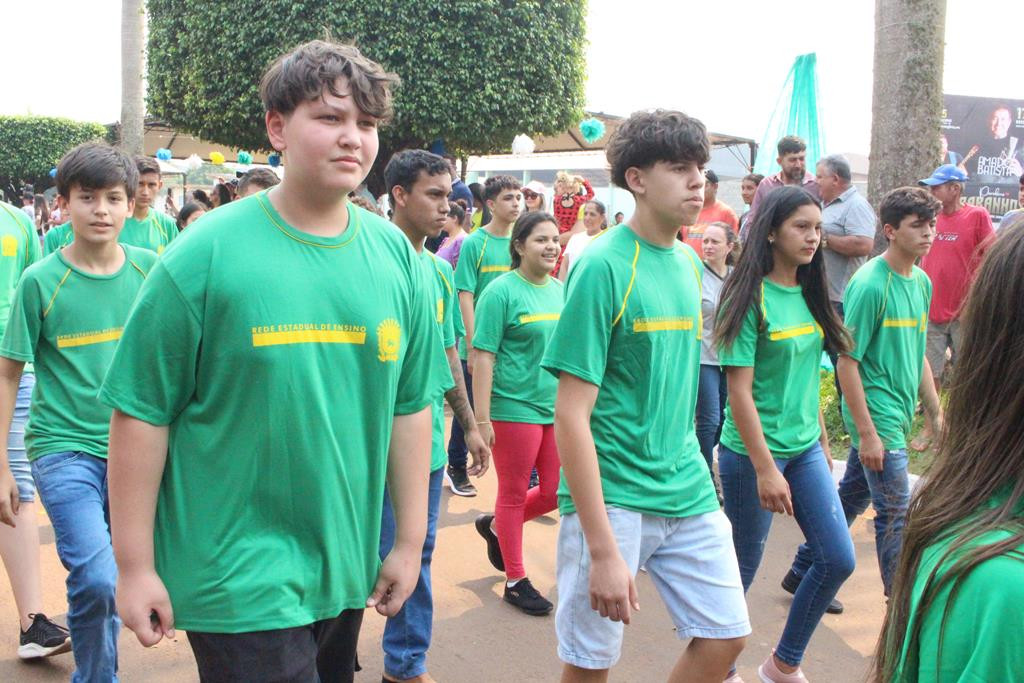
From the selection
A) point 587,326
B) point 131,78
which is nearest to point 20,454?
point 587,326

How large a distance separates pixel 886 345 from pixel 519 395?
175 centimetres

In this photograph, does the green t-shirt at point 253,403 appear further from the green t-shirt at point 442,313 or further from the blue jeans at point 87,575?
the green t-shirt at point 442,313

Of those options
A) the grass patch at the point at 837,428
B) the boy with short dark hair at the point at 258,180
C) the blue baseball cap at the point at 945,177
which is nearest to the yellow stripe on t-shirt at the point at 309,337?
the boy with short dark hair at the point at 258,180

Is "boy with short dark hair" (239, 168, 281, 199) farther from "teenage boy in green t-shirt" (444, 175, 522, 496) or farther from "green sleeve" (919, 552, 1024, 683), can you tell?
"green sleeve" (919, 552, 1024, 683)

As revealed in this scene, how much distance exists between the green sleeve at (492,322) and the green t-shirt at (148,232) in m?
2.60

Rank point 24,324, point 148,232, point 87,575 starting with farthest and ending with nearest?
point 148,232 < point 24,324 < point 87,575

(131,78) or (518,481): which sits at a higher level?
(131,78)

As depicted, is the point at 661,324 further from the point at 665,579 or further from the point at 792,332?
the point at 792,332

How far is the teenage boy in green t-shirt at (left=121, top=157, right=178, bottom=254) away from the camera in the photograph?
6.78 metres

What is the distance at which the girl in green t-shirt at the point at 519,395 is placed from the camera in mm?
5000

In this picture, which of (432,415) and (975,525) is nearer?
(975,525)

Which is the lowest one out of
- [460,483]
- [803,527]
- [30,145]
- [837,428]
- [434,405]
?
[460,483]

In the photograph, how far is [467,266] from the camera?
7.13 m

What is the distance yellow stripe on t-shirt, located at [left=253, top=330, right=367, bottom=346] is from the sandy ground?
237 cm
